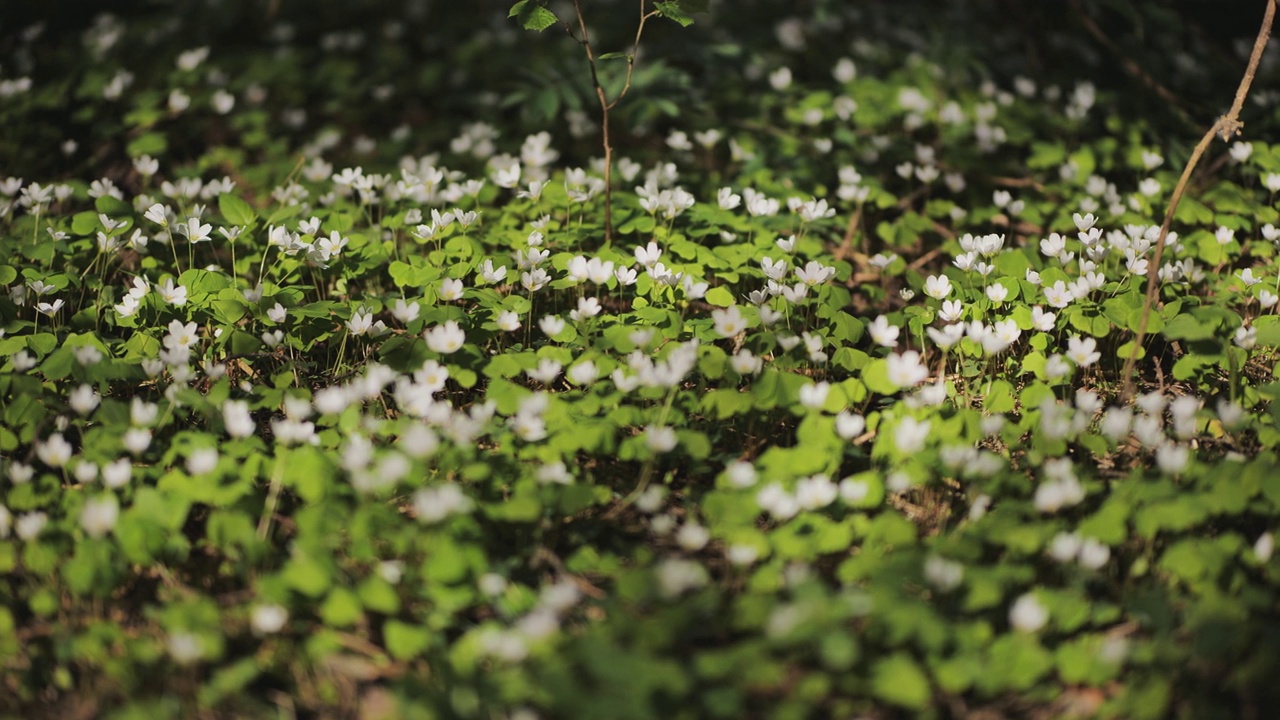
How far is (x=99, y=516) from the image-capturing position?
2.17 meters

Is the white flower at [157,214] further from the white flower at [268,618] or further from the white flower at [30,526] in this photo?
the white flower at [268,618]

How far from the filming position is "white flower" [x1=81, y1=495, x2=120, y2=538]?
2.16 m

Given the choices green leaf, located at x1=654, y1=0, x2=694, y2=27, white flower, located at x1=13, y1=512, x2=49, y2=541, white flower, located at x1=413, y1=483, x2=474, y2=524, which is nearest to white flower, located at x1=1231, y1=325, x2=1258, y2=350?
green leaf, located at x1=654, y1=0, x2=694, y2=27

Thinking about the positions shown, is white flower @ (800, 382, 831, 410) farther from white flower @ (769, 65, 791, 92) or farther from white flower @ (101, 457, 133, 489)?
white flower @ (769, 65, 791, 92)

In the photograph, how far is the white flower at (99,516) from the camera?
2158 millimetres

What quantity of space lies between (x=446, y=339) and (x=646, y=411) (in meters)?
0.68

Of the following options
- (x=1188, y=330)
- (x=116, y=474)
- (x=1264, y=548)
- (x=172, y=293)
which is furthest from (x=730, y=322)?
(x=172, y=293)

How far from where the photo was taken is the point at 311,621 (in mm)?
2197

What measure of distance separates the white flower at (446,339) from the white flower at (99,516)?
3.24 ft

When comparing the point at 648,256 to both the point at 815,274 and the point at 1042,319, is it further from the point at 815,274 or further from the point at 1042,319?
the point at 1042,319

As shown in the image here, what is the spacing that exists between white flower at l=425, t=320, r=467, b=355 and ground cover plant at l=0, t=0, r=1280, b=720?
0.01 m

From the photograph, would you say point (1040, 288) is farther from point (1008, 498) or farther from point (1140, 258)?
point (1008, 498)

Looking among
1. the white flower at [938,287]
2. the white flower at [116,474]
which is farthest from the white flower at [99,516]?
the white flower at [938,287]

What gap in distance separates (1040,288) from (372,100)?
164 inches
